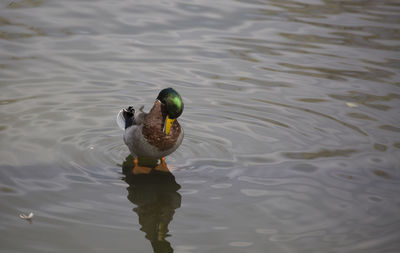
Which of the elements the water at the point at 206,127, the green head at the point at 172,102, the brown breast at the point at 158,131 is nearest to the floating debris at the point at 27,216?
the water at the point at 206,127

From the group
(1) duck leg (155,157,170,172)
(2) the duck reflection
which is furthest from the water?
(1) duck leg (155,157,170,172)

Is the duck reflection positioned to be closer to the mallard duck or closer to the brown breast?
the mallard duck

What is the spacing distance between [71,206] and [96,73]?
3.23m

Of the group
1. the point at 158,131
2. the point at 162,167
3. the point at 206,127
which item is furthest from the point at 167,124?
the point at 206,127

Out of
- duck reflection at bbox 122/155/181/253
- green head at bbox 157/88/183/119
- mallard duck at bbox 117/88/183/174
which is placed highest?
green head at bbox 157/88/183/119

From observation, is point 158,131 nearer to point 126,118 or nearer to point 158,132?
point 158,132

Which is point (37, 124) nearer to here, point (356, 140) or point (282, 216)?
point (282, 216)

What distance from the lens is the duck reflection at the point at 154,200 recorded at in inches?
170

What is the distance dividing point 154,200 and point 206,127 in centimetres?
157

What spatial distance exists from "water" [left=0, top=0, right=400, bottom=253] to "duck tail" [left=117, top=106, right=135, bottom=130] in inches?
8.2

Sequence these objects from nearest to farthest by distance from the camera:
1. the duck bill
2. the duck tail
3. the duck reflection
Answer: the duck reflection < the duck bill < the duck tail

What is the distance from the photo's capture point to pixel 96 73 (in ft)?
24.8

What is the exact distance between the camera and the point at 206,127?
625 centimetres

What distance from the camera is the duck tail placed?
562cm
